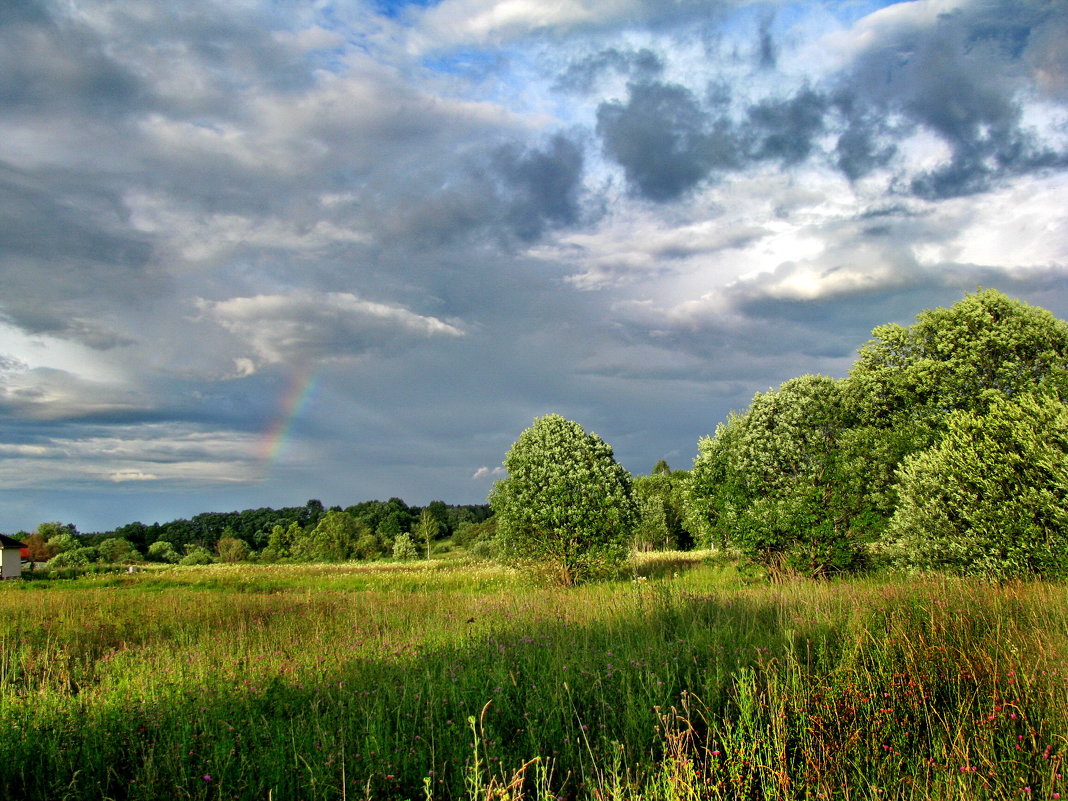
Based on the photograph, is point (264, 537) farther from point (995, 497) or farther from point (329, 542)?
point (995, 497)

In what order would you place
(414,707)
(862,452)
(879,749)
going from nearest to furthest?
(879,749), (414,707), (862,452)

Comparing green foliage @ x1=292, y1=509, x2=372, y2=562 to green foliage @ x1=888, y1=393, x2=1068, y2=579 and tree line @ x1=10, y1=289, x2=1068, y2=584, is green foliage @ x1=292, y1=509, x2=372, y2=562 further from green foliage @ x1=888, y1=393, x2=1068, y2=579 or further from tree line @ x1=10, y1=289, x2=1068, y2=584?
green foliage @ x1=888, y1=393, x2=1068, y2=579

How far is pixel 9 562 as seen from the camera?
50750 millimetres

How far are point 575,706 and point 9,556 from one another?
209 feet

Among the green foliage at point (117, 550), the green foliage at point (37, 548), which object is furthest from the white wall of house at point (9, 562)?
the green foliage at point (117, 550)

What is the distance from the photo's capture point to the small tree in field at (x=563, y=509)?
18828 mm

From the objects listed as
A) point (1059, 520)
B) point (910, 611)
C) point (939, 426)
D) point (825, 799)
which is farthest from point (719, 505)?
point (825, 799)

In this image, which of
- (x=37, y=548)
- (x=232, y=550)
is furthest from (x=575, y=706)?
(x=232, y=550)

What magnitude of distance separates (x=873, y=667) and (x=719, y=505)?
519 inches

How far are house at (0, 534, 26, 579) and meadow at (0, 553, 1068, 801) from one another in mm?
53200

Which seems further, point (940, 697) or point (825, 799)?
point (940, 697)

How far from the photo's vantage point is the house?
50.3 metres

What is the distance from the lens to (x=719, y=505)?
63.8 ft

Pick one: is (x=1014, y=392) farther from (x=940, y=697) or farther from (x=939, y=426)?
(x=940, y=697)
